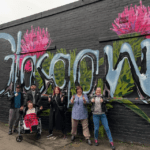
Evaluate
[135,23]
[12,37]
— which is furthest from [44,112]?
[135,23]

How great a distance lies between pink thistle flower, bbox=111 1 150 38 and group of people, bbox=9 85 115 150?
2.07 metres

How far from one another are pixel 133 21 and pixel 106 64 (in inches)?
60.8

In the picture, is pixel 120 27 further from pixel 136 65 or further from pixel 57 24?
pixel 57 24

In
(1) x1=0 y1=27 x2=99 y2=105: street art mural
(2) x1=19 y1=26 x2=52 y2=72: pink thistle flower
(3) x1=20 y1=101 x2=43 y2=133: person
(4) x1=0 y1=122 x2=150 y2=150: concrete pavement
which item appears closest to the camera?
(4) x1=0 y1=122 x2=150 y2=150: concrete pavement

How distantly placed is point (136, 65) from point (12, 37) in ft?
20.2

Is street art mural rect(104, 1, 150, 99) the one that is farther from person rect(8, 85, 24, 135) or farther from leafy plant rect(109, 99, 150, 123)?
person rect(8, 85, 24, 135)

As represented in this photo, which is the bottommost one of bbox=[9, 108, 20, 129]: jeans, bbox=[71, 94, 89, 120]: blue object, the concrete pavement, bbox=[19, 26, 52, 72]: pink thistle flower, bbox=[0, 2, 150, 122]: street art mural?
the concrete pavement

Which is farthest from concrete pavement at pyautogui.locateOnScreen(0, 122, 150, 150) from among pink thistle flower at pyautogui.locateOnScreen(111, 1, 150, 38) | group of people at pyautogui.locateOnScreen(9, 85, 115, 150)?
pink thistle flower at pyautogui.locateOnScreen(111, 1, 150, 38)

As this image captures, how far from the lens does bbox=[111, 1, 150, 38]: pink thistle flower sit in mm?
4355

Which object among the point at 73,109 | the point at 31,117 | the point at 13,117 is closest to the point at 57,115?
the point at 73,109

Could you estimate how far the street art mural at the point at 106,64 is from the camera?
4359 mm

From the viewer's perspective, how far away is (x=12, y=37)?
24.8ft

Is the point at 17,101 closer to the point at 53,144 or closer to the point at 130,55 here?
the point at 53,144

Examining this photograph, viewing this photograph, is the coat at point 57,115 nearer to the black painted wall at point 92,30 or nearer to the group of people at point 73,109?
the group of people at point 73,109
